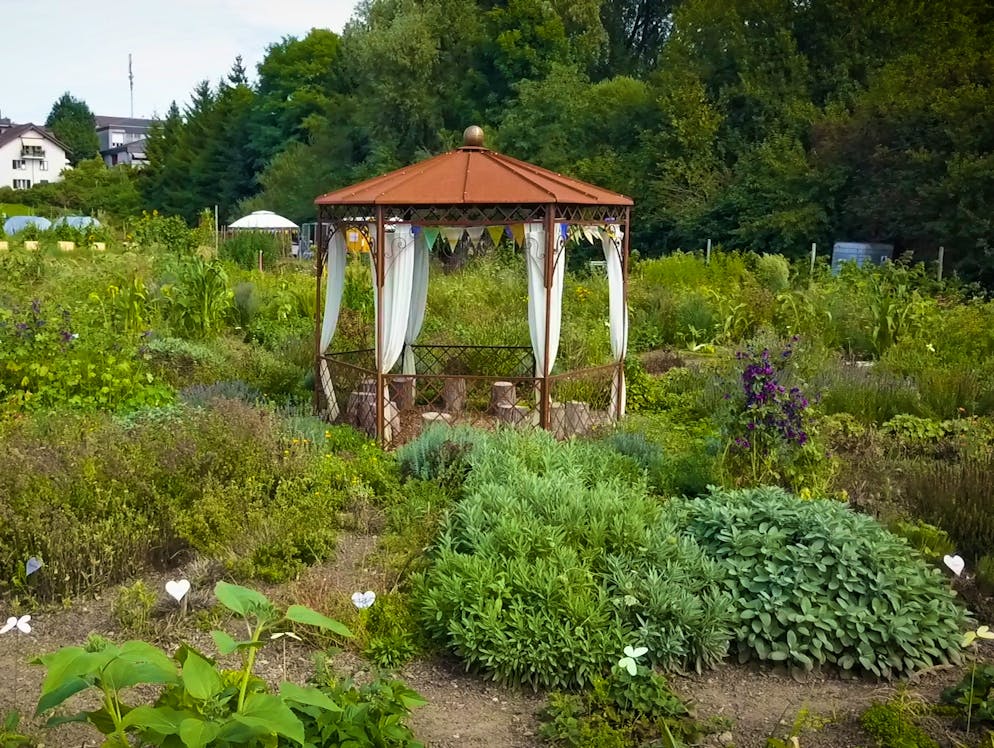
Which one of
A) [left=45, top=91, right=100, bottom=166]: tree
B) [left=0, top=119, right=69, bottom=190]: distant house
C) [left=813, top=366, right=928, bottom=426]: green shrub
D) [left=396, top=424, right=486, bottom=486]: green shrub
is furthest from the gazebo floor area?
[left=45, top=91, right=100, bottom=166]: tree

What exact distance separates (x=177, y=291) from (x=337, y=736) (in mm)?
9071

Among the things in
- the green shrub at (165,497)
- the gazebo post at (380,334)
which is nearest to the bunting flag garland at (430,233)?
the gazebo post at (380,334)

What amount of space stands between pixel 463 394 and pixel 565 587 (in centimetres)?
490

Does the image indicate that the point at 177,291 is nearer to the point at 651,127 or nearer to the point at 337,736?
the point at 337,736

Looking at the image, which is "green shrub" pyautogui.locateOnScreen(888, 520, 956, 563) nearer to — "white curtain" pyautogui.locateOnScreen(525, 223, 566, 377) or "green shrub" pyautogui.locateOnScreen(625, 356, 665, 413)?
"white curtain" pyautogui.locateOnScreen(525, 223, 566, 377)

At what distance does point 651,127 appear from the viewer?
26391 mm

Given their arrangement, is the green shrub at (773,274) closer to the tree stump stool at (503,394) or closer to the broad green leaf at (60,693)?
the tree stump stool at (503,394)

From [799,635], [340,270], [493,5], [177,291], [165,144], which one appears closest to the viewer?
[799,635]

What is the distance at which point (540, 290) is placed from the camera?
25.3 ft

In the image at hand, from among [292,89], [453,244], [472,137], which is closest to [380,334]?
[453,244]

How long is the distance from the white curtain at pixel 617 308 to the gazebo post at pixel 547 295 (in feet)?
3.50

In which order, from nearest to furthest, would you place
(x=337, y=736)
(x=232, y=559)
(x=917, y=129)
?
(x=337, y=736), (x=232, y=559), (x=917, y=129)

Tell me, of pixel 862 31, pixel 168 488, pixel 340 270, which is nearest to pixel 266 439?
pixel 168 488

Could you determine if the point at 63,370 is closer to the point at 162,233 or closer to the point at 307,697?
the point at 307,697
